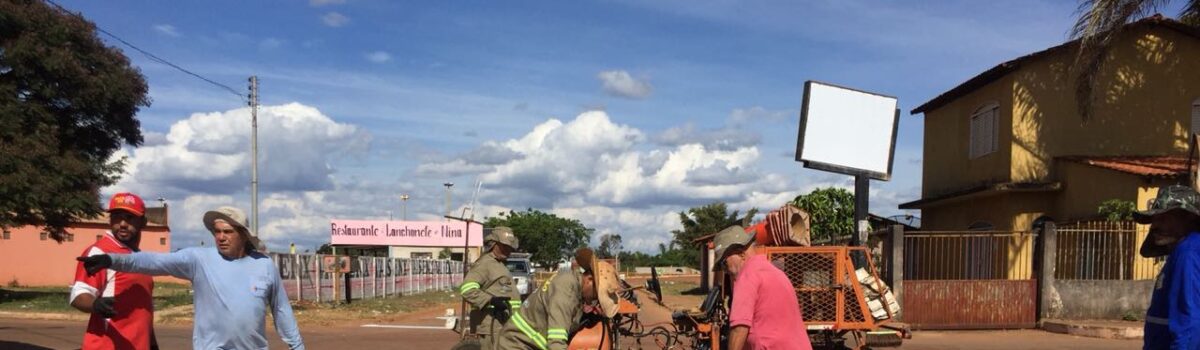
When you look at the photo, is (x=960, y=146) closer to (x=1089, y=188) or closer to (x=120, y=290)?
(x=1089, y=188)

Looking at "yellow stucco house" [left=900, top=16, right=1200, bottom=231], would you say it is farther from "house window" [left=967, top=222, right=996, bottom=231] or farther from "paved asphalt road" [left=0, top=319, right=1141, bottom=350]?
"paved asphalt road" [left=0, top=319, right=1141, bottom=350]

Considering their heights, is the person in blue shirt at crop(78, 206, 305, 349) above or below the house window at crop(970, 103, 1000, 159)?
below

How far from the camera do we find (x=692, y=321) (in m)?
9.08

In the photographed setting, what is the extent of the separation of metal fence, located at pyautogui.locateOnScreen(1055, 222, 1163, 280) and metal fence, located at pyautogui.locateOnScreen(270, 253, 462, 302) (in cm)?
1533

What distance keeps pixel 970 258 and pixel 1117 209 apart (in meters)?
3.54

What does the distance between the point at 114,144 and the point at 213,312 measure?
85.6 ft

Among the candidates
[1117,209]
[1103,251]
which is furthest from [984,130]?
[1117,209]

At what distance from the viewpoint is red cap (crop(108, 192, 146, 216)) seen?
4.98 meters

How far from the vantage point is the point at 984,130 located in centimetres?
2309

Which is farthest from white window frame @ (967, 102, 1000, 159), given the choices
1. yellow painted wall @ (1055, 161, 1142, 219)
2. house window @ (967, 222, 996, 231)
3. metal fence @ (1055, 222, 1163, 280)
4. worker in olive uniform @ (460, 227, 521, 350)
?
worker in olive uniform @ (460, 227, 521, 350)

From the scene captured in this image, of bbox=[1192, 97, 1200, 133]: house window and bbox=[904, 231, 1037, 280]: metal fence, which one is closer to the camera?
bbox=[904, 231, 1037, 280]: metal fence

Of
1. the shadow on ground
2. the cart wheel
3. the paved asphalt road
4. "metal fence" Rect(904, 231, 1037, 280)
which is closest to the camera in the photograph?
the cart wheel

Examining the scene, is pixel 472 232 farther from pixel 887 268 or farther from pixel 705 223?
pixel 887 268

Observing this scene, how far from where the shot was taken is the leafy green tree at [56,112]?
22375 mm
